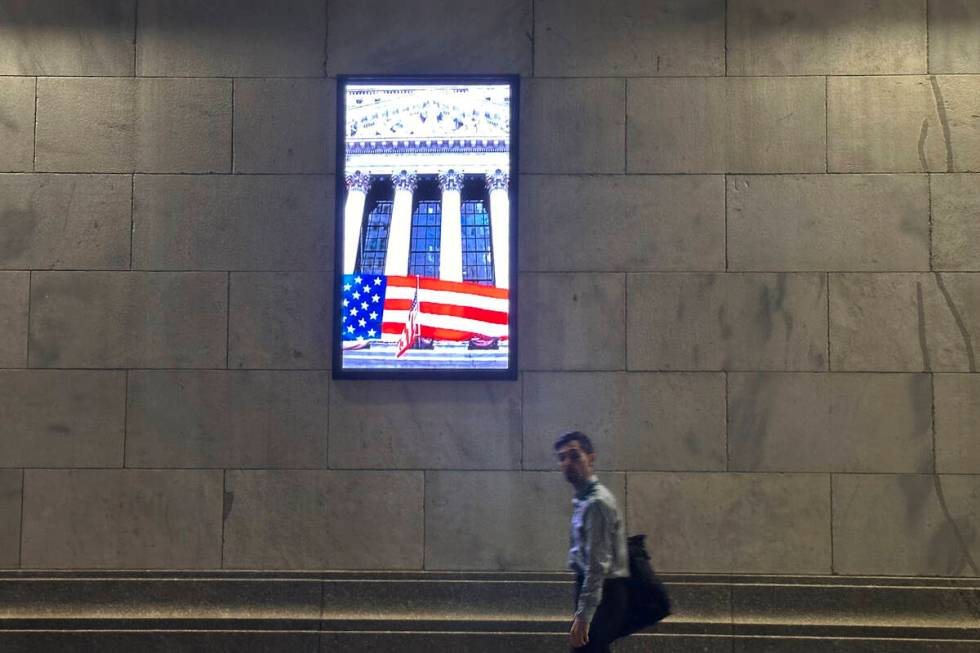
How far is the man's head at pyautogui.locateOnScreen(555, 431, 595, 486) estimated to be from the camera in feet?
17.8

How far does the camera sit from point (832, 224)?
754cm

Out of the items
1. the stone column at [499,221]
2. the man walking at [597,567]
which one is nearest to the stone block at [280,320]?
the stone column at [499,221]

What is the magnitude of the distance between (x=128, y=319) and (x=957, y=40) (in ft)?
22.8

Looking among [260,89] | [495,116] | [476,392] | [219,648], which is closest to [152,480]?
[219,648]

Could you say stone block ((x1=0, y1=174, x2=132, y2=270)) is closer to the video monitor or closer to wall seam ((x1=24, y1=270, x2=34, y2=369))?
wall seam ((x1=24, y1=270, x2=34, y2=369))

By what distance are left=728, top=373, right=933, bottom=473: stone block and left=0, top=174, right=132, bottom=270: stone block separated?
5.07m

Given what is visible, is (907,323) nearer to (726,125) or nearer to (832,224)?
(832,224)

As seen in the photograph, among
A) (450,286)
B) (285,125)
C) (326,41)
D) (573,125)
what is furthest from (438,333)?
(326,41)

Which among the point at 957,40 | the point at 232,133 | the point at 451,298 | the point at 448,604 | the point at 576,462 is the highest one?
the point at 957,40

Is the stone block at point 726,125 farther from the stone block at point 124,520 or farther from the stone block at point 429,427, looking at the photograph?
the stone block at point 124,520

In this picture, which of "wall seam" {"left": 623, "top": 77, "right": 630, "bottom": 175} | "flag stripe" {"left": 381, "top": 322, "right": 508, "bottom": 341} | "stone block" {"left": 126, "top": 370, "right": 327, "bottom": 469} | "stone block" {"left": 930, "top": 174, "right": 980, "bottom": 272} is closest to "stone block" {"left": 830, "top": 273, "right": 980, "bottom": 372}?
"stone block" {"left": 930, "top": 174, "right": 980, "bottom": 272}

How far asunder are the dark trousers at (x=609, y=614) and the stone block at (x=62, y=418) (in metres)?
4.20

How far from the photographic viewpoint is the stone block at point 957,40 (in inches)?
299

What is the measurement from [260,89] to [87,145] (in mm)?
1472
